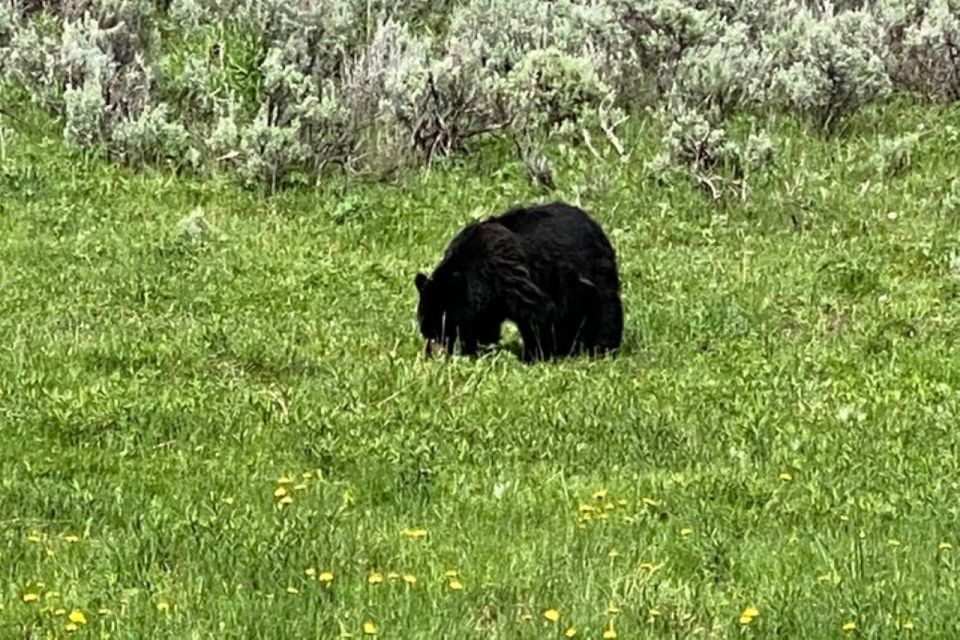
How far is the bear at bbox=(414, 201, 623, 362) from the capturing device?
914cm

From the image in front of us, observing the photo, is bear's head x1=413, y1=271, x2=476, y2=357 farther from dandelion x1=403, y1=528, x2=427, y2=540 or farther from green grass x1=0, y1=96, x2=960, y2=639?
dandelion x1=403, y1=528, x2=427, y2=540

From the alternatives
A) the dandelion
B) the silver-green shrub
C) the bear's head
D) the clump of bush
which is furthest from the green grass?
the silver-green shrub

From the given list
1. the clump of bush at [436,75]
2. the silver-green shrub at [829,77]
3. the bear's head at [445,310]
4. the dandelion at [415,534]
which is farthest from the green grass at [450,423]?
the silver-green shrub at [829,77]

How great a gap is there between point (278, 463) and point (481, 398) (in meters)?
1.41

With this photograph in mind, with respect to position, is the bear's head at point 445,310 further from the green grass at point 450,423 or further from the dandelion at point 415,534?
the dandelion at point 415,534

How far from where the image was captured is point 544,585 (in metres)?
5.08

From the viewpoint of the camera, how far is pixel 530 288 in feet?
29.9

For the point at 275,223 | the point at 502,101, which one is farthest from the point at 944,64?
the point at 275,223

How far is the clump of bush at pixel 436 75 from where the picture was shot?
44.7 ft

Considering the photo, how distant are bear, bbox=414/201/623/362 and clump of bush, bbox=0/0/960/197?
391 centimetres

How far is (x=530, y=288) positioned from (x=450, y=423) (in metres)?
1.98

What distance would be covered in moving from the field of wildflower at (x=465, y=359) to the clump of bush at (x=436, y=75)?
0.14ft

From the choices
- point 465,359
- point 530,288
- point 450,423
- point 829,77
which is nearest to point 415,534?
point 450,423

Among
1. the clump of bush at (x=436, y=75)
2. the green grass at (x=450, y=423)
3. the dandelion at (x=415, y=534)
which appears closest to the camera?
the green grass at (x=450, y=423)
